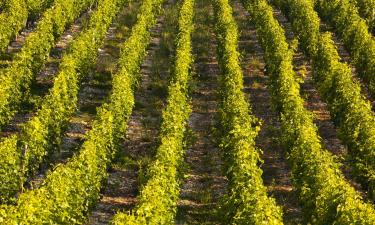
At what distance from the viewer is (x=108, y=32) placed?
3812 cm

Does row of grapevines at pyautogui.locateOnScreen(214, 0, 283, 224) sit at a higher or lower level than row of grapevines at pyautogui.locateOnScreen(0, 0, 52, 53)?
lower

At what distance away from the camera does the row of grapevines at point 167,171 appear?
623 inches

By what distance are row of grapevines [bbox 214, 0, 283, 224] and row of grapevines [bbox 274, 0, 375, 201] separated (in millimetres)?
3883

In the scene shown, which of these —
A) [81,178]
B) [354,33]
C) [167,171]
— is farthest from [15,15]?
[167,171]

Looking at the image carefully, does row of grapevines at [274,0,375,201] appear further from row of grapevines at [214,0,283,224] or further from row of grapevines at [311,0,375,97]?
row of grapevines at [214,0,283,224]

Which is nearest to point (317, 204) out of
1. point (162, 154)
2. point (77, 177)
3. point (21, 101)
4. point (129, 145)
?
point (162, 154)

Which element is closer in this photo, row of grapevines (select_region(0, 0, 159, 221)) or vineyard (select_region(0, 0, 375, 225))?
row of grapevines (select_region(0, 0, 159, 221))

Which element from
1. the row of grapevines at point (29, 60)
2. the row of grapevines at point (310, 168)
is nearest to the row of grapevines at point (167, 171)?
the row of grapevines at point (310, 168)

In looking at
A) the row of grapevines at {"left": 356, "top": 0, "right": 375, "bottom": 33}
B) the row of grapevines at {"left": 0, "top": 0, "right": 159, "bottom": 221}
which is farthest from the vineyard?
the row of grapevines at {"left": 356, "top": 0, "right": 375, "bottom": 33}

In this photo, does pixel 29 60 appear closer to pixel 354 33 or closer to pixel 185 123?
pixel 185 123

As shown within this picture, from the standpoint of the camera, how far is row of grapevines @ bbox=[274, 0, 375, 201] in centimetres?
2089

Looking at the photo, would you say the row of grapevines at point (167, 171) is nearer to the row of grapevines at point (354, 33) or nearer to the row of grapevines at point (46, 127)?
the row of grapevines at point (46, 127)

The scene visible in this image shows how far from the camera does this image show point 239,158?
1872 cm

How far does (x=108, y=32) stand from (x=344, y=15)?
1534cm
